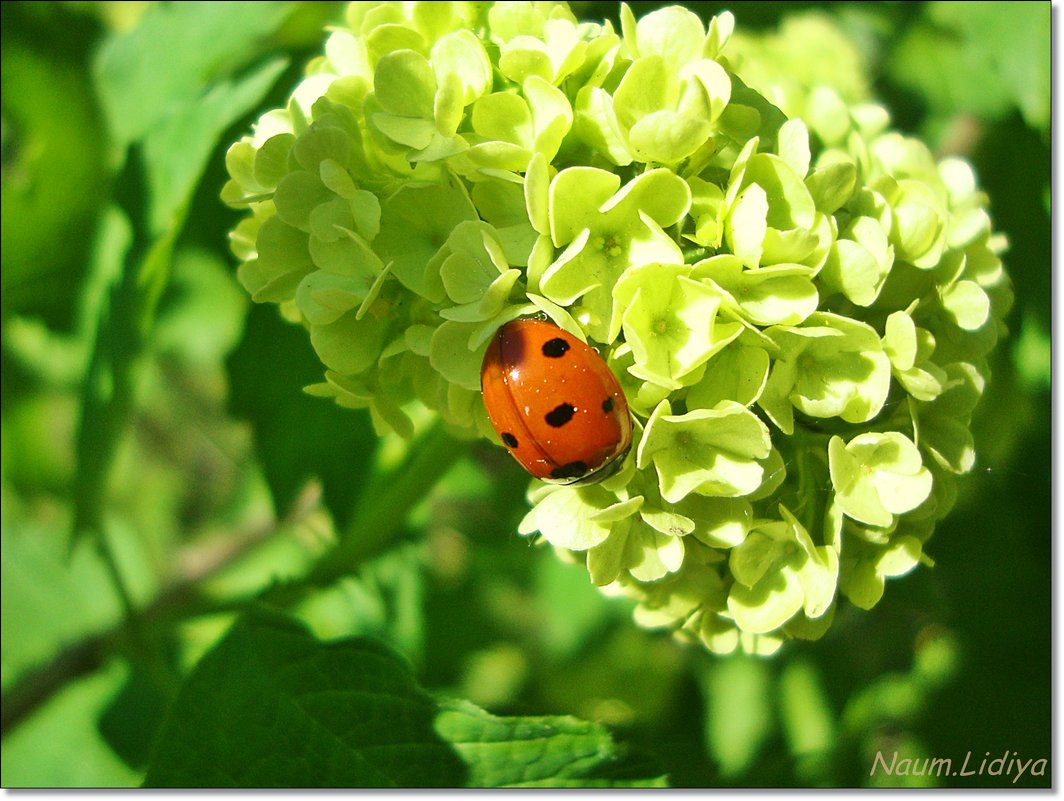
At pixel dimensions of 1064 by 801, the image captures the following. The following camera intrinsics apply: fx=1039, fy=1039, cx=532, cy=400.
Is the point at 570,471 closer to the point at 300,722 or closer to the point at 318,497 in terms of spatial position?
the point at 300,722

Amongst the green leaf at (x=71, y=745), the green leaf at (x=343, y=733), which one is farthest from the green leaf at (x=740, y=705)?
the green leaf at (x=71, y=745)

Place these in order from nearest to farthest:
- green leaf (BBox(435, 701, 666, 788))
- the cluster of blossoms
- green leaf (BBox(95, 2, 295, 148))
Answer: the cluster of blossoms → green leaf (BBox(435, 701, 666, 788)) → green leaf (BBox(95, 2, 295, 148))

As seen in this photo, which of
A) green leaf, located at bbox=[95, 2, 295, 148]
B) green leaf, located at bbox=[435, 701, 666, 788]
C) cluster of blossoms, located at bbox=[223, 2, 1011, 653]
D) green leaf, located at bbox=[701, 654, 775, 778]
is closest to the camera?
cluster of blossoms, located at bbox=[223, 2, 1011, 653]

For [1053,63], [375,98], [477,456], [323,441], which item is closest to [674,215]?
[375,98]

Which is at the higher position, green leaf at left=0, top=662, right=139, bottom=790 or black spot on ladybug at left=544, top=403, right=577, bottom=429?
black spot on ladybug at left=544, top=403, right=577, bottom=429

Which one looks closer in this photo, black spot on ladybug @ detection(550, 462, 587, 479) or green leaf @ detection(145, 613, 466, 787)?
black spot on ladybug @ detection(550, 462, 587, 479)

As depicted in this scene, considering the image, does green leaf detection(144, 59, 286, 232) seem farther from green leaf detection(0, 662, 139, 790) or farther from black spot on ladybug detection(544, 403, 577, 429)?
green leaf detection(0, 662, 139, 790)

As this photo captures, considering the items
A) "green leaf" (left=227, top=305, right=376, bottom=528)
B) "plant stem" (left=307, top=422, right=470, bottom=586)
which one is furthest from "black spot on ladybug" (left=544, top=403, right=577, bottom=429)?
"green leaf" (left=227, top=305, right=376, bottom=528)
